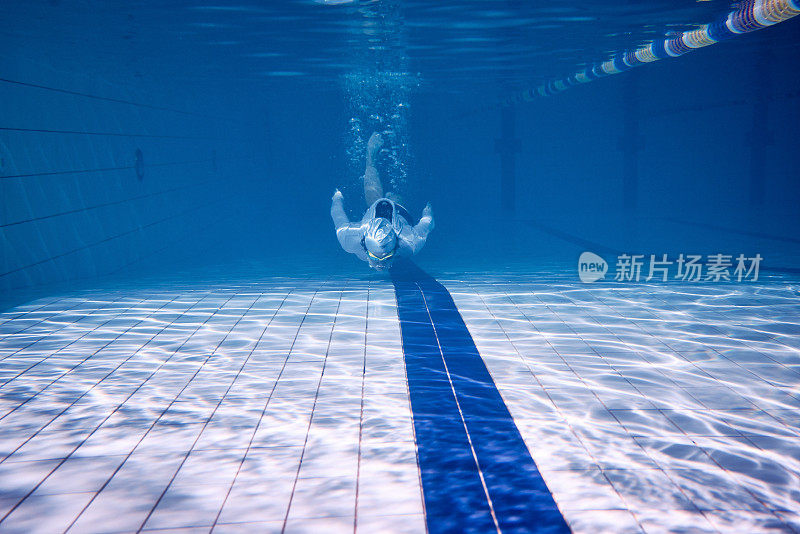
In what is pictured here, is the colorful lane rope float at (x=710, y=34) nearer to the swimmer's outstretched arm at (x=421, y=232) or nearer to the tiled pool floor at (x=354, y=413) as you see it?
the tiled pool floor at (x=354, y=413)

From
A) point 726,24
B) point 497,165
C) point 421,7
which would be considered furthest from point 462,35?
point 497,165

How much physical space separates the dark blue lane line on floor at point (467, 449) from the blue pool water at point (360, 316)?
20mm

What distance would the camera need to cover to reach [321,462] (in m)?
3.44

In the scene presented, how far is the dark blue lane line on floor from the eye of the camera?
9.41ft

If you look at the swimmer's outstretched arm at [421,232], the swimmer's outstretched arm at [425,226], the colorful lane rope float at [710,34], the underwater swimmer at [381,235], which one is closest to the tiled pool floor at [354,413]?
the underwater swimmer at [381,235]

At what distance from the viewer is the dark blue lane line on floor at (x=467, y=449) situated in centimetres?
287

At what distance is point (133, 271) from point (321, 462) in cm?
956

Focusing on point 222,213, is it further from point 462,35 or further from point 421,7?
point 421,7

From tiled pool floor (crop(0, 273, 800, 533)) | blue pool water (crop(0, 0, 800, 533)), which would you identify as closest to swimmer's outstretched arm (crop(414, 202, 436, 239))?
blue pool water (crop(0, 0, 800, 533))

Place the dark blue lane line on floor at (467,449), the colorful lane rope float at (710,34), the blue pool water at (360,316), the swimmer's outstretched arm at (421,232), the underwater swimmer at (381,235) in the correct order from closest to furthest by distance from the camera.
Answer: the dark blue lane line on floor at (467,449), the blue pool water at (360,316), the colorful lane rope float at (710,34), the underwater swimmer at (381,235), the swimmer's outstretched arm at (421,232)

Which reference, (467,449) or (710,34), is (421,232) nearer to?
(710,34)

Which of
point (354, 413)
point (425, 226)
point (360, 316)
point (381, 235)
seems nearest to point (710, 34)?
point (425, 226)

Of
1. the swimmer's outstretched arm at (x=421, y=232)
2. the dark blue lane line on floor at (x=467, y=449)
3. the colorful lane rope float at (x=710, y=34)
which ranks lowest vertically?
the dark blue lane line on floor at (x=467, y=449)

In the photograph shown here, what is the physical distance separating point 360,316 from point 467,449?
3.51 meters
